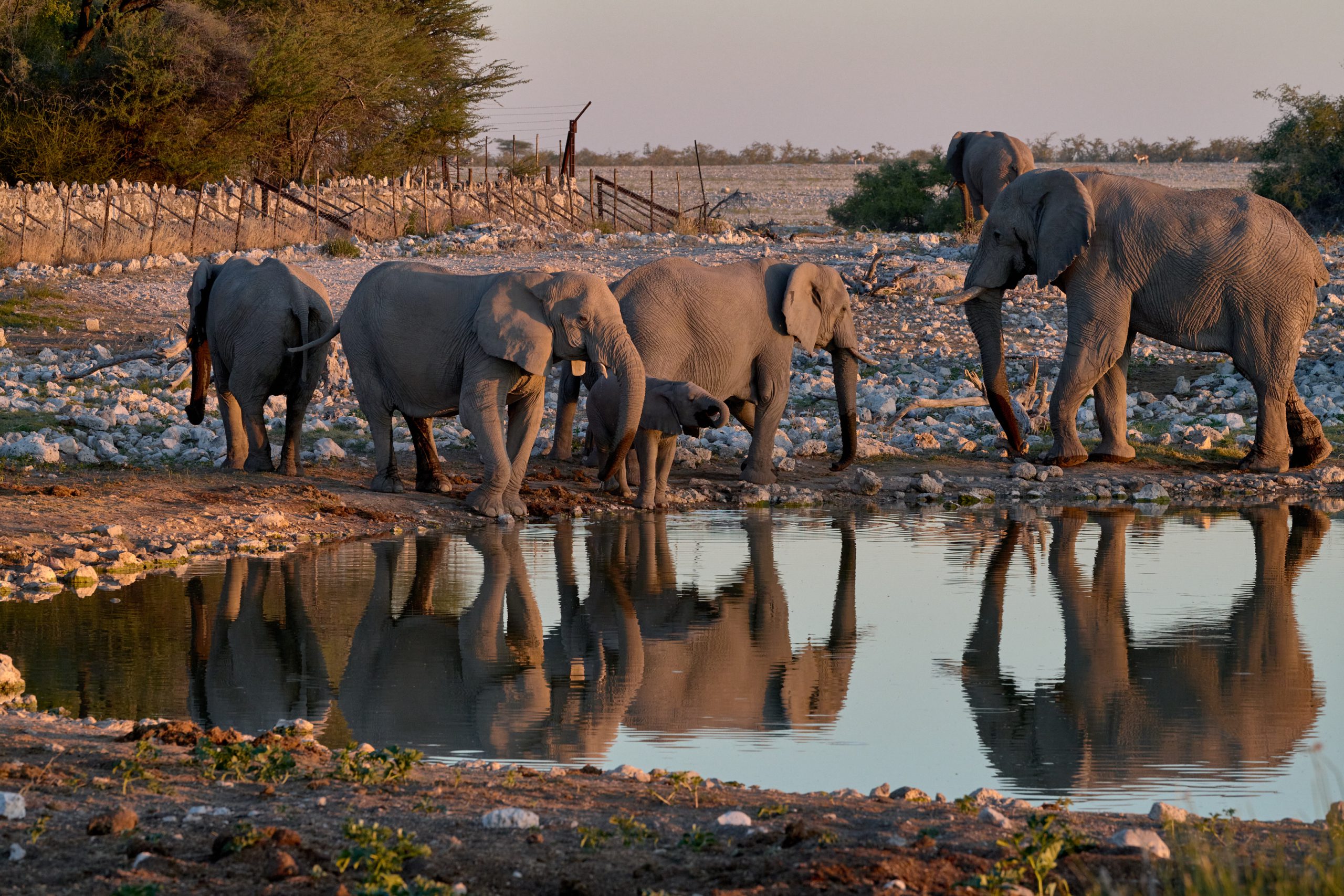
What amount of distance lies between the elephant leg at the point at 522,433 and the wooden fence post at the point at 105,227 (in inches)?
566

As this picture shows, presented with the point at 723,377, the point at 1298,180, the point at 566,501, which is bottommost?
the point at 566,501

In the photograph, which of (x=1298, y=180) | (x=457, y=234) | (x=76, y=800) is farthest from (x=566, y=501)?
(x=1298, y=180)

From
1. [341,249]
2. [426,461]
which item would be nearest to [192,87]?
[341,249]

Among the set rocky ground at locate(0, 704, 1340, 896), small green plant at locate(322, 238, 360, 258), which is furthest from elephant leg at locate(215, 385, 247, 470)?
small green plant at locate(322, 238, 360, 258)

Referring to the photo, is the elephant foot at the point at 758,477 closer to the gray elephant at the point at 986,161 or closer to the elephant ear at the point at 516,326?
the elephant ear at the point at 516,326

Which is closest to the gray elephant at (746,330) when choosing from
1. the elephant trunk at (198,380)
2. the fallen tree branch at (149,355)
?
the elephant trunk at (198,380)

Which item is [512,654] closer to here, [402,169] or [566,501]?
[566,501]

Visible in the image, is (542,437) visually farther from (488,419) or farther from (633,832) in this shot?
(633,832)

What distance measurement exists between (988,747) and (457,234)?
22.5 meters

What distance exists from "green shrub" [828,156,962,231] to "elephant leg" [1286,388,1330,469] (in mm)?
14930

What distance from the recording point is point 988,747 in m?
5.50

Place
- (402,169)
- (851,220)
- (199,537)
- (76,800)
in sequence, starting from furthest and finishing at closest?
(402,169)
(851,220)
(199,537)
(76,800)

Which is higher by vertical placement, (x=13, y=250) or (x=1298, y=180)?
(x=1298, y=180)

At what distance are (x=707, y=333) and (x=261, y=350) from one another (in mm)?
3166
